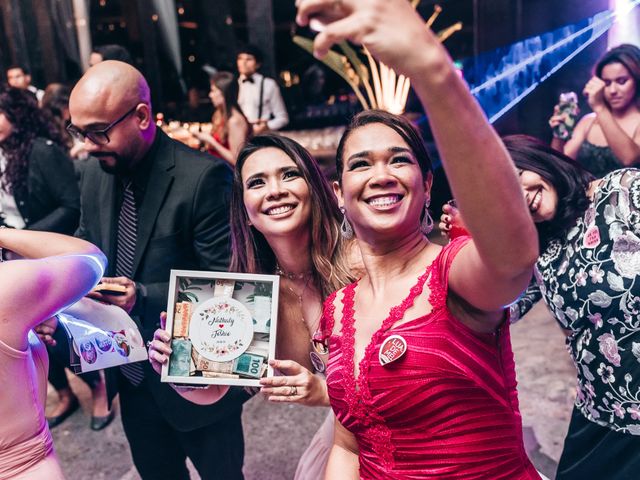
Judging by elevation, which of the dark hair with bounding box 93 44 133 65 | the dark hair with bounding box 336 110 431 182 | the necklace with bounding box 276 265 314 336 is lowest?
the necklace with bounding box 276 265 314 336

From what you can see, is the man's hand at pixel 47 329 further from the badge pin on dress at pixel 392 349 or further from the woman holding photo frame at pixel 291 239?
the badge pin on dress at pixel 392 349

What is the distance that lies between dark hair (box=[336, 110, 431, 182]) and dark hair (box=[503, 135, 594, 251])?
894 mm

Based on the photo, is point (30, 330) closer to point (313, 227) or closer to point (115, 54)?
point (313, 227)

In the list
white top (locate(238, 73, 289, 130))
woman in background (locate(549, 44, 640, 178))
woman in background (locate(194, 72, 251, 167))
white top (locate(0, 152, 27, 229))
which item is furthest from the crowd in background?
white top (locate(238, 73, 289, 130))

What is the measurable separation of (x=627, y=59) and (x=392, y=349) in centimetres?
316

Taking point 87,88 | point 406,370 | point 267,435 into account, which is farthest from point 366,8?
point 267,435

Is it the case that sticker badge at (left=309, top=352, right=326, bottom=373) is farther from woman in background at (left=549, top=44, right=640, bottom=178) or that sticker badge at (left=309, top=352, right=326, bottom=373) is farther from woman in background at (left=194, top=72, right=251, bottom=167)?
woman in background at (left=194, top=72, right=251, bottom=167)

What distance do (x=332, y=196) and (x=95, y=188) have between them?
A: 1109 millimetres

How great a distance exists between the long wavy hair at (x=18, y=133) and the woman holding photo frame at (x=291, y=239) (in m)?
2.22

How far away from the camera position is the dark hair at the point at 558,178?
6.98ft

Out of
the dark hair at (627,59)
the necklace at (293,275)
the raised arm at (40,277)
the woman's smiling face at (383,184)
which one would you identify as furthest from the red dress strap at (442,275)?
the dark hair at (627,59)

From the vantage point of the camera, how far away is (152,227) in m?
2.28

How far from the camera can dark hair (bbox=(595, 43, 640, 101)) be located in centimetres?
356

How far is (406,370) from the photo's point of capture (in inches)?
48.1
